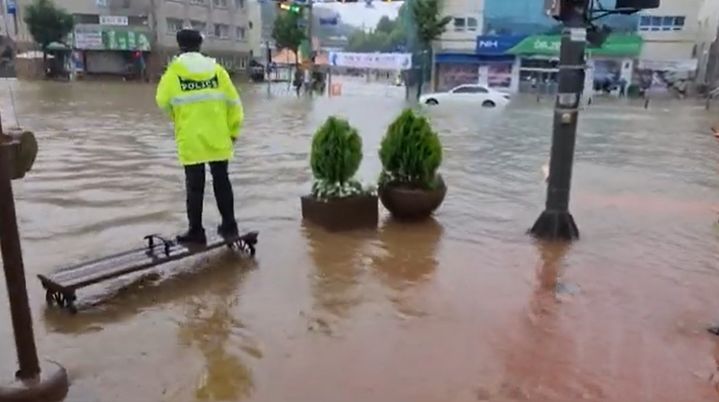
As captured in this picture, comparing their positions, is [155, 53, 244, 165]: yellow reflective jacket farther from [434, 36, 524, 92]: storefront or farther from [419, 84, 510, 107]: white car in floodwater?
[434, 36, 524, 92]: storefront

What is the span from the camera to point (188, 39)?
17.4 ft

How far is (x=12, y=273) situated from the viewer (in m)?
3.35

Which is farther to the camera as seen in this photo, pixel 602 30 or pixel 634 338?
pixel 602 30

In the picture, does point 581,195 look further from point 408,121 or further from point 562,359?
point 562,359

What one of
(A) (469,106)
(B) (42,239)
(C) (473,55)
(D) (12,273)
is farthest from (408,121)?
(C) (473,55)

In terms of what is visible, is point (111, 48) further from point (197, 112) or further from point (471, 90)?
point (197, 112)

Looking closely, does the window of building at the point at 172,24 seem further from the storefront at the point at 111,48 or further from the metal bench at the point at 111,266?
the metal bench at the point at 111,266

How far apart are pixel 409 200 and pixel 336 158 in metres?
0.97

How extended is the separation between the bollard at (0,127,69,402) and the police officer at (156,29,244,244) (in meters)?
1.84

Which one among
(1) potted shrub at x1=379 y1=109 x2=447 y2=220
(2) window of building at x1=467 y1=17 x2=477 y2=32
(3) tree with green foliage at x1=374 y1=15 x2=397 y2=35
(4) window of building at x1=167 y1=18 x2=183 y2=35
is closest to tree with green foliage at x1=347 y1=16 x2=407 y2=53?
(3) tree with green foliage at x1=374 y1=15 x2=397 y2=35

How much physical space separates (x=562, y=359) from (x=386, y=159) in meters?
3.53

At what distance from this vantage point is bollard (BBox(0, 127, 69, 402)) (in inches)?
130

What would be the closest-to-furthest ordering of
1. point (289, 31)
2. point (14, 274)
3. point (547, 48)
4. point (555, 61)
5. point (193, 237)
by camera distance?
point (14, 274) < point (193, 237) < point (547, 48) < point (555, 61) < point (289, 31)

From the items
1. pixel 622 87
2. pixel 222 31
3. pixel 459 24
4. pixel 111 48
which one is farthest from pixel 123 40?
pixel 622 87
